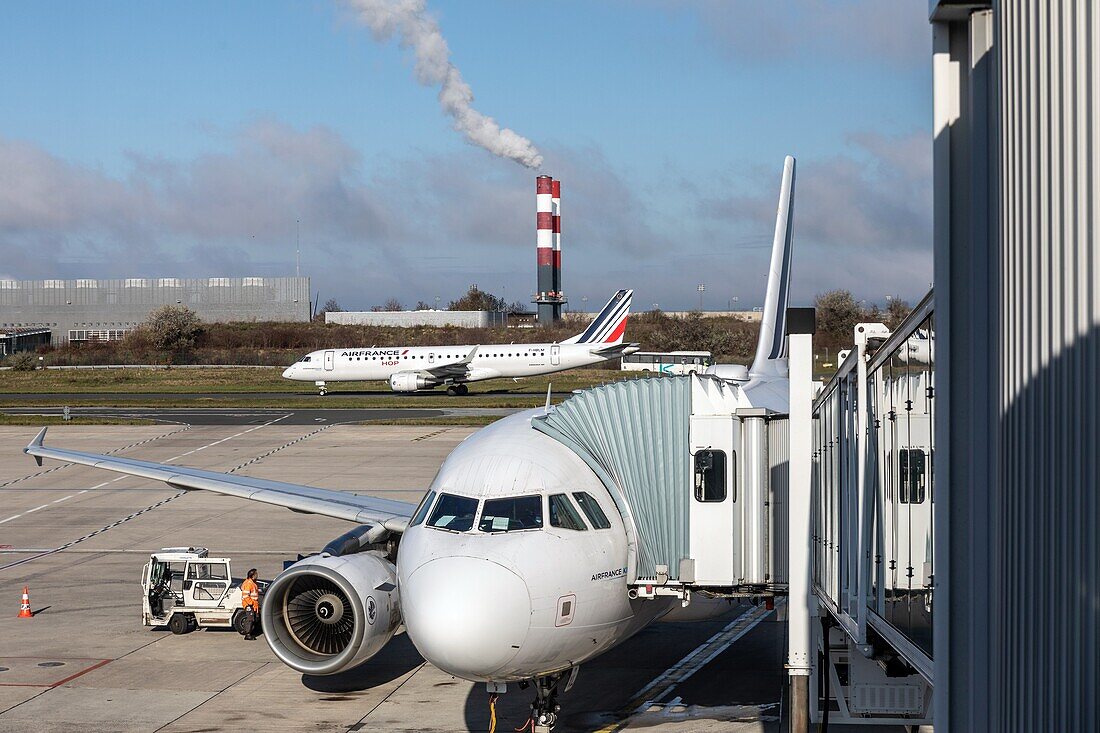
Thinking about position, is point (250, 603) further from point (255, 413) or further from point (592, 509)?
point (255, 413)

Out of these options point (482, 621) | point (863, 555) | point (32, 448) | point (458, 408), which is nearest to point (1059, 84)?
point (863, 555)

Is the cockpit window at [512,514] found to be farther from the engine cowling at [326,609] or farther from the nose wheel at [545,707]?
the engine cowling at [326,609]

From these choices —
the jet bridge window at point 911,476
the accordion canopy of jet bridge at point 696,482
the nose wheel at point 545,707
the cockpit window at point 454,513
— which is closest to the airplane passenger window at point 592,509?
the accordion canopy of jet bridge at point 696,482

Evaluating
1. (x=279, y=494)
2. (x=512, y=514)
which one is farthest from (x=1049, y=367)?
(x=279, y=494)

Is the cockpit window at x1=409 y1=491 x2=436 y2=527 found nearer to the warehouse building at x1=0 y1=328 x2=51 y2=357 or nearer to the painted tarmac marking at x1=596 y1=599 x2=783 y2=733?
the painted tarmac marking at x1=596 y1=599 x2=783 y2=733

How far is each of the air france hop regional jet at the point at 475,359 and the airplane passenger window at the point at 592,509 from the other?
203 feet

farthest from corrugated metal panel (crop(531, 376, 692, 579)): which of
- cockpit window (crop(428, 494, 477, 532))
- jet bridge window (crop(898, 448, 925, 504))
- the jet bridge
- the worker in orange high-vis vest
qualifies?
the worker in orange high-vis vest

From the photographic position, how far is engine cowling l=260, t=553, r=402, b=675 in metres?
15.4

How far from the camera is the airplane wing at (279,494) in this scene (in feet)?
59.2

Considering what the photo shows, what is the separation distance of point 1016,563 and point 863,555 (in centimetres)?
428

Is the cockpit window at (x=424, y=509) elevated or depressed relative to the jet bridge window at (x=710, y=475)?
depressed

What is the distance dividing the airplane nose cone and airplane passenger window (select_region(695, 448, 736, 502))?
2.61m

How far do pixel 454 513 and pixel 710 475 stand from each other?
2904 millimetres

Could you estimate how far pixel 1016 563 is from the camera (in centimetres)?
461
